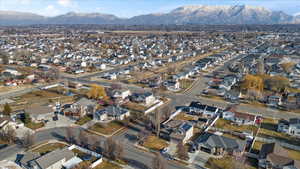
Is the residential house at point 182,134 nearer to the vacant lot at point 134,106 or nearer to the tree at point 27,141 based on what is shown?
the vacant lot at point 134,106

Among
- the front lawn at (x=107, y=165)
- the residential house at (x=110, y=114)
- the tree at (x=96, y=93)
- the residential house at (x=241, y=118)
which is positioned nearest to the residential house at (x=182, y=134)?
the front lawn at (x=107, y=165)

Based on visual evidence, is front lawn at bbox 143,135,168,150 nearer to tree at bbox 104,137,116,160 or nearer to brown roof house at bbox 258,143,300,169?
tree at bbox 104,137,116,160

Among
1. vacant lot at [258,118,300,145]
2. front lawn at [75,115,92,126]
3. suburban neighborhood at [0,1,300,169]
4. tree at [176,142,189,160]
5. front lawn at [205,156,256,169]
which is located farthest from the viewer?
front lawn at [75,115,92,126]

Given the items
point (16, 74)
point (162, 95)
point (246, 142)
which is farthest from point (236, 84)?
point (16, 74)

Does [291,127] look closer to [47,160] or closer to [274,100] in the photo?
[274,100]

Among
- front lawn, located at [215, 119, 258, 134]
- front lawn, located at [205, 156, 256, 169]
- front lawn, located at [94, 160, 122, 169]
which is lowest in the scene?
front lawn, located at [94, 160, 122, 169]

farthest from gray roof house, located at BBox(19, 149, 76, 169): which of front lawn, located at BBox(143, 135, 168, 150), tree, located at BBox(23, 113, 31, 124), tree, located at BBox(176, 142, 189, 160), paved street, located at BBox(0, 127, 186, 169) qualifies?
tree, located at BBox(176, 142, 189, 160)

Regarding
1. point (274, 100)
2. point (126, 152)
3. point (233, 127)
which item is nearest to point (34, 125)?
point (126, 152)

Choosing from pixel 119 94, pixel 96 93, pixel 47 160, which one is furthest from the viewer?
pixel 119 94
